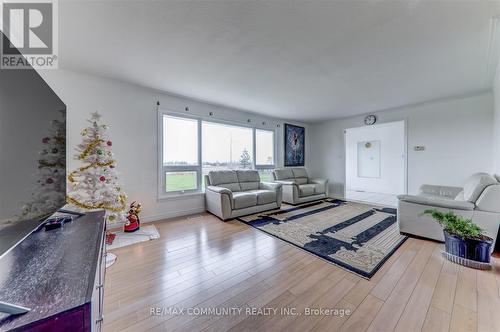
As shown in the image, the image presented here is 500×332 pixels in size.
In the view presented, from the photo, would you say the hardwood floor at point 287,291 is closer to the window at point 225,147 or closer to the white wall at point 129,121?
the white wall at point 129,121

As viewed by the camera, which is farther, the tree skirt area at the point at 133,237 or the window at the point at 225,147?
the window at the point at 225,147

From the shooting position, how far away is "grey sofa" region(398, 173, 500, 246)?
2.23 metres

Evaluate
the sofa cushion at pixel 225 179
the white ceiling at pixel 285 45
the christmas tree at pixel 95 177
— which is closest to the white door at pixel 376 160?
the white ceiling at pixel 285 45

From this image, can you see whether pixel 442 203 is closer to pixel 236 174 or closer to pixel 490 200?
pixel 490 200

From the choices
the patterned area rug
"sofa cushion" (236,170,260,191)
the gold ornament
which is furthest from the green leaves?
the gold ornament

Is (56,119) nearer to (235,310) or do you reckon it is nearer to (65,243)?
(65,243)

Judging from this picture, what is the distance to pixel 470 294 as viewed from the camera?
156 cm

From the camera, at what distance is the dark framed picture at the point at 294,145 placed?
5.88 m

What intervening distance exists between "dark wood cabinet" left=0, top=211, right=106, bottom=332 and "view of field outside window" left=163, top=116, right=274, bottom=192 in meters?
2.62

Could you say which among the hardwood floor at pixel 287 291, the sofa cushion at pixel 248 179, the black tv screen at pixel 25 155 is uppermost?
the black tv screen at pixel 25 155

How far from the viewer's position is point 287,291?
1617 millimetres

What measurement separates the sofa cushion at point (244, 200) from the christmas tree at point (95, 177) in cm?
179

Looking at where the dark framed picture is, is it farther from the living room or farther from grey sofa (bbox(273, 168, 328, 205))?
the living room

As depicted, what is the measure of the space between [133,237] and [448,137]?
6312 mm
